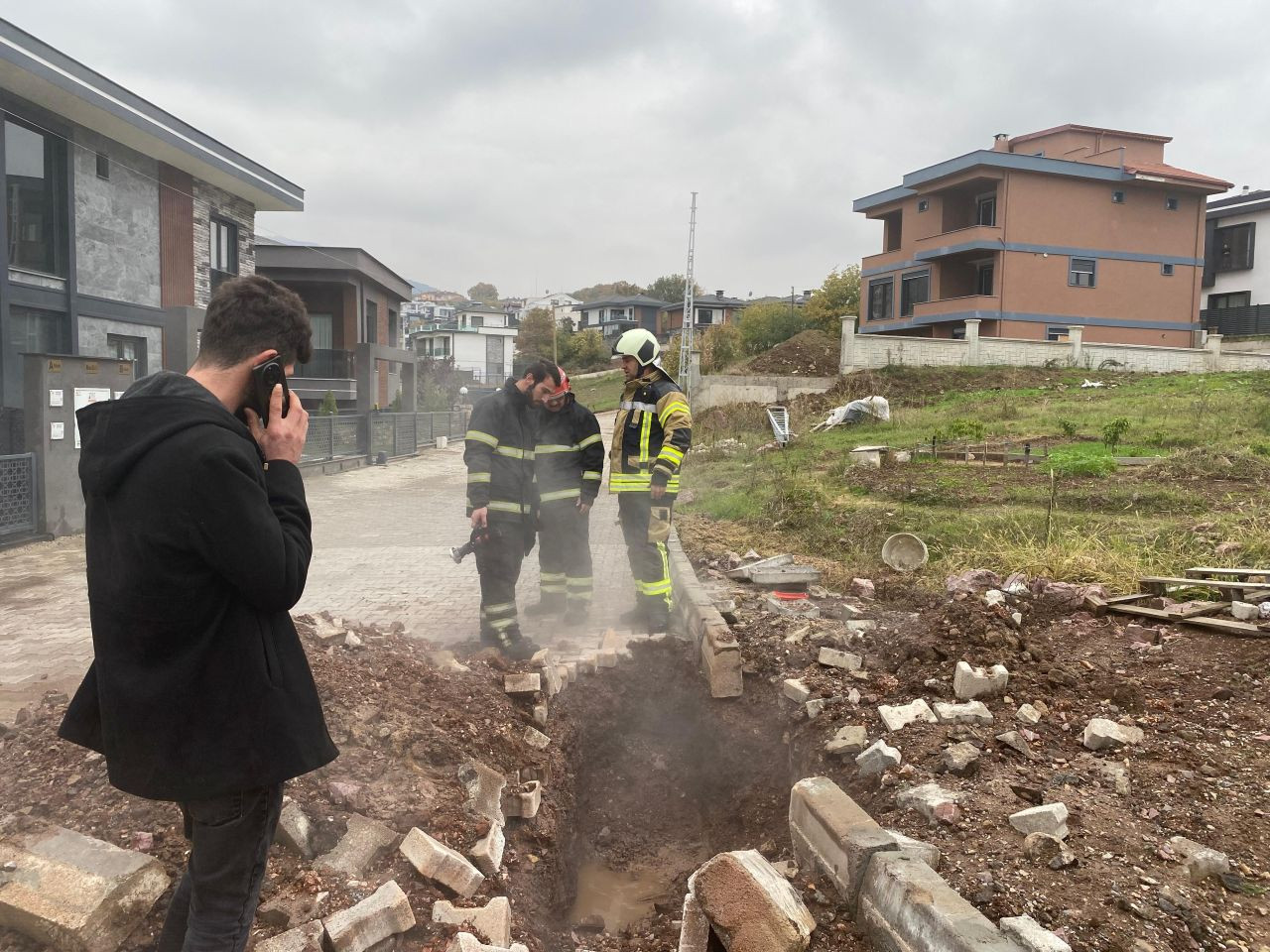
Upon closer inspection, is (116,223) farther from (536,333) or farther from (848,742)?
(536,333)

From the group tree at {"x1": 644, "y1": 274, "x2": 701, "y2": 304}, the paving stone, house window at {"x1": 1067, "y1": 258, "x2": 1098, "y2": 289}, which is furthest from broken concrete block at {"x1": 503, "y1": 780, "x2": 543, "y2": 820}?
tree at {"x1": 644, "y1": 274, "x2": 701, "y2": 304}

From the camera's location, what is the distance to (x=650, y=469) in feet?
21.9

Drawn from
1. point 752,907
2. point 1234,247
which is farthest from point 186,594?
point 1234,247

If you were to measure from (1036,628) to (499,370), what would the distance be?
6229 cm

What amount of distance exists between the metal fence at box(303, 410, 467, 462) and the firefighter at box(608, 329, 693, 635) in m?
10.5

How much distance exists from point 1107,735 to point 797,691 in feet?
5.26

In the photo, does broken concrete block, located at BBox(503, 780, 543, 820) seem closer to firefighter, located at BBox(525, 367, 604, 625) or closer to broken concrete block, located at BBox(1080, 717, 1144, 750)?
broken concrete block, located at BBox(1080, 717, 1144, 750)

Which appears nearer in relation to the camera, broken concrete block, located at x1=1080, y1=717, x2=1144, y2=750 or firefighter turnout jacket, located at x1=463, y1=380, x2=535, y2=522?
broken concrete block, located at x1=1080, y1=717, x2=1144, y2=750

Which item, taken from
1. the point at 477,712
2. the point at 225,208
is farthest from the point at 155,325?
the point at 477,712

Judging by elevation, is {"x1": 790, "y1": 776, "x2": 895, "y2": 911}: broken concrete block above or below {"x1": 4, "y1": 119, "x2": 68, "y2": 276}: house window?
below

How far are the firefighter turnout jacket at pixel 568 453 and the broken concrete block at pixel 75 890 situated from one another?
3.79 meters

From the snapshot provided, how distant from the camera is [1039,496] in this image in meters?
10.5

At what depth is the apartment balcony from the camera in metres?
33.6

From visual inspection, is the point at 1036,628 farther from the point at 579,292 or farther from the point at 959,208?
the point at 579,292
